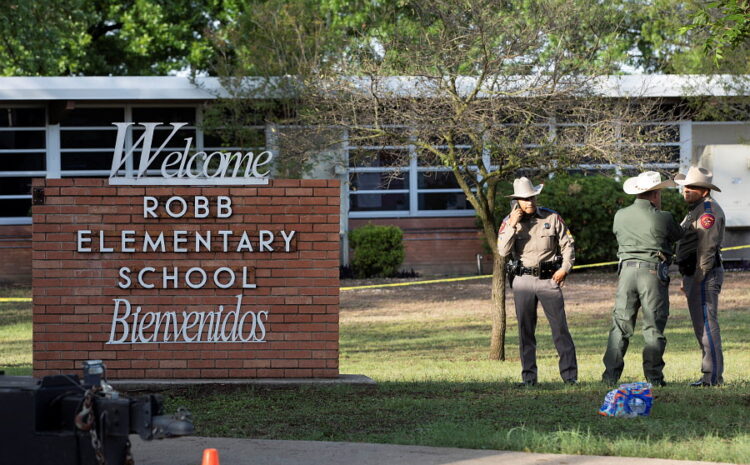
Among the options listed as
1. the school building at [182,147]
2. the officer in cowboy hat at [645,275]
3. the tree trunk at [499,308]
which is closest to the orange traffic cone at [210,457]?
the officer in cowboy hat at [645,275]

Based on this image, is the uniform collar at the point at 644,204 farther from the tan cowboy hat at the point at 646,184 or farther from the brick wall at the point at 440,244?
the brick wall at the point at 440,244

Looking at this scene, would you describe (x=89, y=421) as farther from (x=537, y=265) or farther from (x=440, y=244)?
(x=440, y=244)

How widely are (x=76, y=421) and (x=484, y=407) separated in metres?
3.90

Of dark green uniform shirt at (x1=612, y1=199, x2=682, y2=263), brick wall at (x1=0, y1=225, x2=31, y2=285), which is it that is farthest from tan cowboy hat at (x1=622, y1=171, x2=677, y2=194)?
brick wall at (x1=0, y1=225, x2=31, y2=285)

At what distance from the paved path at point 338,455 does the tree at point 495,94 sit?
5772 mm

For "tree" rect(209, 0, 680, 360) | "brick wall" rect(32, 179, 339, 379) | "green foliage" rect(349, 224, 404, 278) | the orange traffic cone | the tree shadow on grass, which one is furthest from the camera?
"green foliage" rect(349, 224, 404, 278)

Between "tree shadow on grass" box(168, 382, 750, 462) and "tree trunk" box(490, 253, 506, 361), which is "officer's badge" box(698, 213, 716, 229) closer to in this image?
"tree shadow on grass" box(168, 382, 750, 462)

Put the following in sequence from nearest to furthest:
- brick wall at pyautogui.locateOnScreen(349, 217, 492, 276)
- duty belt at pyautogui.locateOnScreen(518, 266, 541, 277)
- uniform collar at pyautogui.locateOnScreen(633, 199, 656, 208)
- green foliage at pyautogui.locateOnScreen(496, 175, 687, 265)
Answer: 1. uniform collar at pyautogui.locateOnScreen(633, 199, 656, 208)
2. duty belt at pyautogui.locateOnScreen(518, 266, 541, 277)
3. green foliage at pyautogui.locateOnScreen(496, 175, 687, 265)
4. brick wall at pyautogui.locateOnScreen(349, 217, 492, 276)

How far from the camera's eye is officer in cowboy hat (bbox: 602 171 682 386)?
364 inches

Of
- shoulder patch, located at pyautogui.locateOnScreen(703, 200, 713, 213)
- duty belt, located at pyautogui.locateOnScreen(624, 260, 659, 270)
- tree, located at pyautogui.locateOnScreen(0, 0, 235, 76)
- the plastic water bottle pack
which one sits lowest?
the plastic water bottle pack

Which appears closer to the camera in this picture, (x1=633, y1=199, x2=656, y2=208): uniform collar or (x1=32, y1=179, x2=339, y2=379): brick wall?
(x1=32, y1=179, x2=339, y2=379): brick wall

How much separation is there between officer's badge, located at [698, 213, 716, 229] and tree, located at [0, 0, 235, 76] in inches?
893

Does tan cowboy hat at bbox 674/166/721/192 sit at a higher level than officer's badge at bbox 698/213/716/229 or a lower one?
Result: higher

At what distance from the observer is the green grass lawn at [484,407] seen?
268 inches
